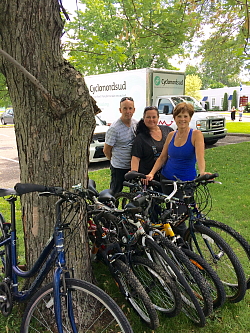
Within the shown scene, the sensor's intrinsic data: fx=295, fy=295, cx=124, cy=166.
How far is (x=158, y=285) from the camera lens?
2.53 m

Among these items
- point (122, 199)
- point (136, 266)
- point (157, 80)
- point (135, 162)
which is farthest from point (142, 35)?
point (157, 80)

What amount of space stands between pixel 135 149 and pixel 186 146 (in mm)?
738

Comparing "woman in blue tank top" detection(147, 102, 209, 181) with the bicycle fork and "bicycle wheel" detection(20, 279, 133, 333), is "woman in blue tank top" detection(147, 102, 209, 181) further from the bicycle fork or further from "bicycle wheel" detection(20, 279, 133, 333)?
the bicycle fork

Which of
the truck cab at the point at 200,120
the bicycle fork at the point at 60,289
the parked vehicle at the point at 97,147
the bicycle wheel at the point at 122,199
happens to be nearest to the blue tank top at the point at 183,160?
the bicycle wheel at the point at 122,199

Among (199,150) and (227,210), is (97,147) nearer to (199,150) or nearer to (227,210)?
(227,210)

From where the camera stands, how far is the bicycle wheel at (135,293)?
2.24 metres

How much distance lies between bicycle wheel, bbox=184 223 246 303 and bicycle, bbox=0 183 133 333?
3.67 ft

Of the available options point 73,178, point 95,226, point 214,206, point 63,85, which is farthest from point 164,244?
point 214,206

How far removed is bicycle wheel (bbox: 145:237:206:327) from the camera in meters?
2.37

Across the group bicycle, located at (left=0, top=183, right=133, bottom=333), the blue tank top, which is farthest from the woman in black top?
bicycle, located at (left=0, top=183, right=133, bottom=333)

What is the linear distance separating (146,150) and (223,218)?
6.22ft

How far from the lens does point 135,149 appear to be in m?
3.71

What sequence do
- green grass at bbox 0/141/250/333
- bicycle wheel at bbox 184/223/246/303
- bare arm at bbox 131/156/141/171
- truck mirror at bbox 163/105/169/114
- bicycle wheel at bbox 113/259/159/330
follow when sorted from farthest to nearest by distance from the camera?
truck mirror at bbox 163/105/169/114
bare arm at bbox 131/156/141/171
bicycle wheel at bbox 184/223/246/303
green grass at bbox 0/141/250/333
bicycle wheel at bbox 113/259/159/330

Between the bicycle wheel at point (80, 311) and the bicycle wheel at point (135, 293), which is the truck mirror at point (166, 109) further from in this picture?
the bicycle wheel at point (80, 311)
